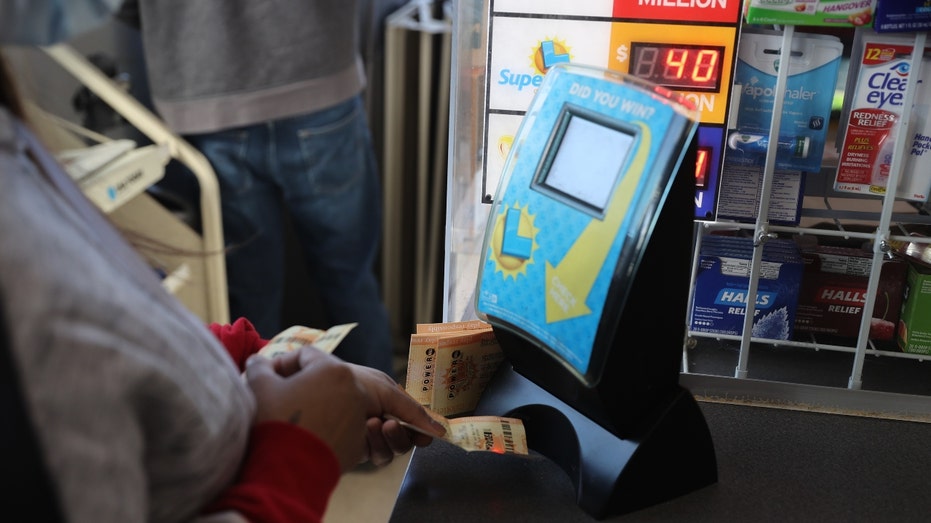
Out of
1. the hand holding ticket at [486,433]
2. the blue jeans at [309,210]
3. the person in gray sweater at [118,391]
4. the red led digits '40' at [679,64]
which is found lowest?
the blue jeans at [309,210]

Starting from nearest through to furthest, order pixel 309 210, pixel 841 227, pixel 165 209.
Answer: pixel 841 227 < pixel 165 209 < pixel 309 210

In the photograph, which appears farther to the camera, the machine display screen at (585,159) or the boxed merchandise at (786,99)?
the boxed merchandise at (786,99)

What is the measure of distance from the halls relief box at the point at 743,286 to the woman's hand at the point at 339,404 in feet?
1.24

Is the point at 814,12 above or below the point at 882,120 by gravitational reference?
above

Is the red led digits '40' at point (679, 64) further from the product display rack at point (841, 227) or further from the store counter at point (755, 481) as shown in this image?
the store counter at point (755, 481)

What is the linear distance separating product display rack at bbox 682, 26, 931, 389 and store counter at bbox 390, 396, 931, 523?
98 mm

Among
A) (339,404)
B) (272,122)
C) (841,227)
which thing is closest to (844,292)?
(841,227)

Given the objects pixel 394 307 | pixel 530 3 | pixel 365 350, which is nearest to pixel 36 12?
pixel 530 3

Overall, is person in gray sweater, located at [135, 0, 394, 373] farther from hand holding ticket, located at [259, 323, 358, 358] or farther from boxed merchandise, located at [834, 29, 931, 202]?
boxed merchandise, located at [834, 29, 931, 202]

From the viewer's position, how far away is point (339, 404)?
0.71 meters

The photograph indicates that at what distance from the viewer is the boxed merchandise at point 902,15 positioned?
844 millimetres

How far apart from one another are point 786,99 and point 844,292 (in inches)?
9.1

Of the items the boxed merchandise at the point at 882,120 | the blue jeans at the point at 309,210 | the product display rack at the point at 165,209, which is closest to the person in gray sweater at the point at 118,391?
the boxed merchandise at the point at 882,120

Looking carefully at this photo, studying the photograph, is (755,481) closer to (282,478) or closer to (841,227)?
(841,227)
